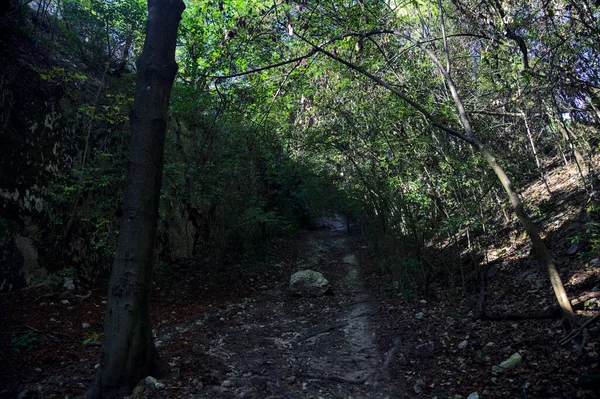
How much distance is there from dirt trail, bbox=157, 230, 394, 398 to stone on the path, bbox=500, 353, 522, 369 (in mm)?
1029

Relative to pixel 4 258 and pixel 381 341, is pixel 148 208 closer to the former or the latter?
pixel 381 341

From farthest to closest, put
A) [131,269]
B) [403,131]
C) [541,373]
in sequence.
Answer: [403,131]
[131,269]
[541,373]

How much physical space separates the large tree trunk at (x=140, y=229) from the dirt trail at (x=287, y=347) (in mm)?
644

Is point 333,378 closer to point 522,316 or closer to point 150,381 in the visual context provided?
point 150,381

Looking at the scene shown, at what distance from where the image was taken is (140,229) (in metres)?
3.53

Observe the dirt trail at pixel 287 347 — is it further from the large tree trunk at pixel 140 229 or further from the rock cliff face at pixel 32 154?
the rock cliff face at pixel 32 154

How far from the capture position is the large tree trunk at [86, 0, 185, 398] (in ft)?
11.2

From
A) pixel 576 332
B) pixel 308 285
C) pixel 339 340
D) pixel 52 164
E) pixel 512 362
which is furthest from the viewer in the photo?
pixel 308 285

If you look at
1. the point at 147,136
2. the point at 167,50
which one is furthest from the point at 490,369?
the point at 167,50

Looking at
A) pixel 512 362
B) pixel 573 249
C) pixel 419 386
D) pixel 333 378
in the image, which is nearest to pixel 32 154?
pixel 333 378

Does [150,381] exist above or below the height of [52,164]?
below

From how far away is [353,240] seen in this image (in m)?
18.1

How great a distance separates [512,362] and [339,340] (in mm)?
2442

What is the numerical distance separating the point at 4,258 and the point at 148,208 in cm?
384
